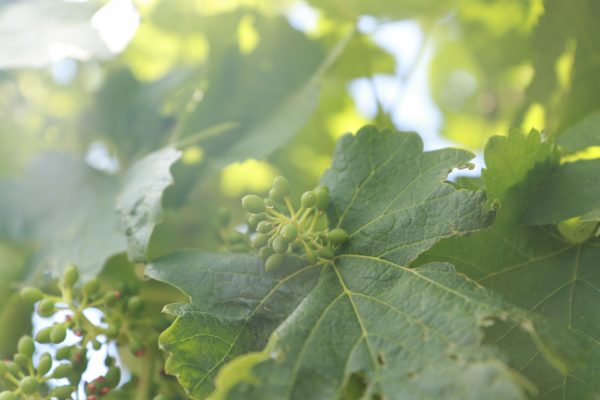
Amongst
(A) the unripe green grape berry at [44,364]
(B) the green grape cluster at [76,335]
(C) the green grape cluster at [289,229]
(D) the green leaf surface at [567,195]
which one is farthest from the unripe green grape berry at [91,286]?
(D) the green leaf surface at [567,195]

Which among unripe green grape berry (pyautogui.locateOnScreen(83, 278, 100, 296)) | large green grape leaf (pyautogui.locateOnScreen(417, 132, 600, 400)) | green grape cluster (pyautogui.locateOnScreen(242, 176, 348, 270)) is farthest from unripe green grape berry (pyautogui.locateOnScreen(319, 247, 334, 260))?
unripe green grape berry (pyautogui.locateOnScreen(83, 278, 100, 296))

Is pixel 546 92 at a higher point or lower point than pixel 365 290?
higher

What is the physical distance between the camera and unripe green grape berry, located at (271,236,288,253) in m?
0.80

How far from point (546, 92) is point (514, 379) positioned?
2.54 feet

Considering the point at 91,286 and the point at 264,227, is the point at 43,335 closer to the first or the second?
the point at 91,286

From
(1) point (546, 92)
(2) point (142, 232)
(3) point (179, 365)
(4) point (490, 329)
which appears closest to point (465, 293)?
(4) point (490, 329)

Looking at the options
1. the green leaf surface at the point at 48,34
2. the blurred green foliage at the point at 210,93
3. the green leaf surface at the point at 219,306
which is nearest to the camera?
the green leaf surface at the point at 219,306

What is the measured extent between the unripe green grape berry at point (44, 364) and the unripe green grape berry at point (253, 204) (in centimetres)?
33

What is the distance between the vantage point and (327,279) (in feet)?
2.66

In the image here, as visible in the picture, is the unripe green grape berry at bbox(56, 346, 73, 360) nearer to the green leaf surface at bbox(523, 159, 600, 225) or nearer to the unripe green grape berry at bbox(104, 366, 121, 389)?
the unripe green grape berry at bbox(104, 366, 121, 389)

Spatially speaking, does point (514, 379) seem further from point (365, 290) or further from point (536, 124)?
point (536, 124)

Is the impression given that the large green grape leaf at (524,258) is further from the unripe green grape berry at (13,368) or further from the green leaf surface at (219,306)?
the unripe green grape berry at (13,368)

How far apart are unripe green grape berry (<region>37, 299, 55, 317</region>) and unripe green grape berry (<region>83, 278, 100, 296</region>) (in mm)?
47

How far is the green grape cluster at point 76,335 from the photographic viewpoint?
2.90ft
